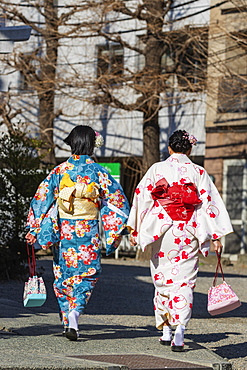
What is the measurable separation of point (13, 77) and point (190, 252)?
16676mm

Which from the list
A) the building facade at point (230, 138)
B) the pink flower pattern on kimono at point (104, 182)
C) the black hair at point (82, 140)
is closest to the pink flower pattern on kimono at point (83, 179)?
the pink flower pattern on kimono at point (104, 182)

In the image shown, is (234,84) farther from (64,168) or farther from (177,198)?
(177,198)

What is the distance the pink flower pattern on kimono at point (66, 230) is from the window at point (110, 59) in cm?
952

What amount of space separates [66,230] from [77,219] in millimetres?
131

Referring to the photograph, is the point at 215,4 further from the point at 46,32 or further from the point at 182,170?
the point at 182,170

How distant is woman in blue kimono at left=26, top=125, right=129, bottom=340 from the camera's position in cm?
559

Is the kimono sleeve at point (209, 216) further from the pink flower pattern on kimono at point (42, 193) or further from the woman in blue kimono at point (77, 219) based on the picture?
the pink flower pattern on kimono at point (42, 193)

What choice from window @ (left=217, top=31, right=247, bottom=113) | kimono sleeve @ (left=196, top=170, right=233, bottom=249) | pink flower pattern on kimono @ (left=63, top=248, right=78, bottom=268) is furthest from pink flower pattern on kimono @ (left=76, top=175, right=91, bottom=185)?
window @ (left=217, top=31, right=247, bottom=113)

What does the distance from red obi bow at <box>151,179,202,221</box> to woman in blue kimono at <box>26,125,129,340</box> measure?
50 centimetres

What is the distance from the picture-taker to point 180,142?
568cm

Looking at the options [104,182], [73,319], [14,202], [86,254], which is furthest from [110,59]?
[73,319]

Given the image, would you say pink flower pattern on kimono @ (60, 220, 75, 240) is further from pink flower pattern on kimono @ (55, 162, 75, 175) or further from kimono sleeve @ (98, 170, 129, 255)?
pink flower pattern on kimono @ (55, 162, 75, 175)

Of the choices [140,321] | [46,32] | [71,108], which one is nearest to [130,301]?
[140,321]

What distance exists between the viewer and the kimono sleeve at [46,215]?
5.65m
